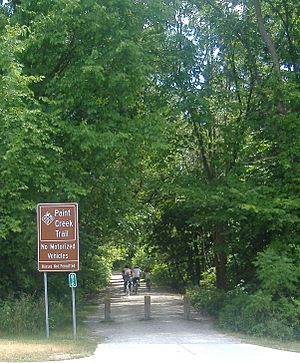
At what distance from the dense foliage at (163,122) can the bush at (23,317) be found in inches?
67.4

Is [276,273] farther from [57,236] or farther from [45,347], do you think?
[45,347]

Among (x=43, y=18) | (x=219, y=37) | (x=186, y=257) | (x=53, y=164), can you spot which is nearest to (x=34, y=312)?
(x=53, y=164)

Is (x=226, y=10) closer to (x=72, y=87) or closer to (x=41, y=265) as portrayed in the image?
(x=72, y=87)

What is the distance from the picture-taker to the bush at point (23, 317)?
17.4 meters

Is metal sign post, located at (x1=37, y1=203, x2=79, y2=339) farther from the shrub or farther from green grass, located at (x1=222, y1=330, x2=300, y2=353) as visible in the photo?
the shrub

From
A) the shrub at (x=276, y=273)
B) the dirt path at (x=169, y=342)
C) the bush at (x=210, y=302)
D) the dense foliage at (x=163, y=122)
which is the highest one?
the dense foliage at (x=163, y=122)

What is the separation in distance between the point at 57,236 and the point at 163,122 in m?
5.87


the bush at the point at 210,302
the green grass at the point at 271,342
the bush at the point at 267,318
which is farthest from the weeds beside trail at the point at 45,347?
the bush at the point at 210,302

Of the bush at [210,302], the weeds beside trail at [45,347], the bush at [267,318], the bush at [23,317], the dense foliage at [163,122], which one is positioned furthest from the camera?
the bush at [210,302]

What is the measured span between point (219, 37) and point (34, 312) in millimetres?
13391

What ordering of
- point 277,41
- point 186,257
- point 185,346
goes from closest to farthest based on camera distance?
point 185,346 → point 277,41 → point 186,257

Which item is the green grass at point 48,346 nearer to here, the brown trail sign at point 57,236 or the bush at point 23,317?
the bush at point 23,317

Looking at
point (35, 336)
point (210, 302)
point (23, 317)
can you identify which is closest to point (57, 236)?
point (35, 336)

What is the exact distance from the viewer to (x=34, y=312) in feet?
58.7
